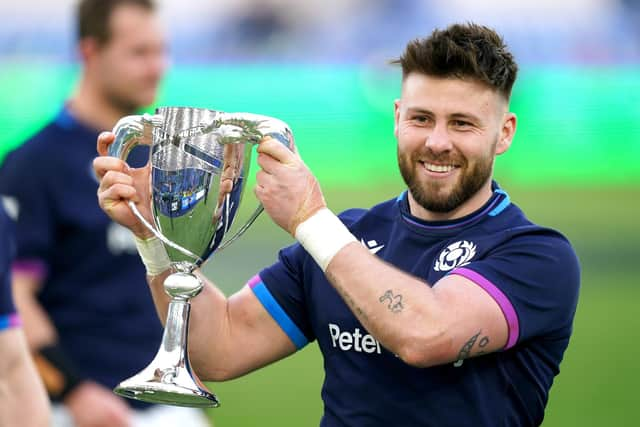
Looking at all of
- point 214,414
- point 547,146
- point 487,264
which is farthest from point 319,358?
point 487,264

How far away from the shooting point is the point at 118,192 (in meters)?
2.38

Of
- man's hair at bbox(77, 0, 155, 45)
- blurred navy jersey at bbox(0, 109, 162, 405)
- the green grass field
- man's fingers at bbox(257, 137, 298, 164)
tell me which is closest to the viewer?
man's fingers at bbox(257, 137, 298, 164)

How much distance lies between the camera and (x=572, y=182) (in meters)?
12.3

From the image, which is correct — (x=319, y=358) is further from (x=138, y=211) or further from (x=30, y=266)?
(x=138, y=211)

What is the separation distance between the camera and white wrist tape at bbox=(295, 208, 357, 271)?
7.46ft

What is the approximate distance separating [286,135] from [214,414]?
487 cm

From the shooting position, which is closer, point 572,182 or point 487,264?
point 487,264

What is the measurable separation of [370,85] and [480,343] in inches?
377

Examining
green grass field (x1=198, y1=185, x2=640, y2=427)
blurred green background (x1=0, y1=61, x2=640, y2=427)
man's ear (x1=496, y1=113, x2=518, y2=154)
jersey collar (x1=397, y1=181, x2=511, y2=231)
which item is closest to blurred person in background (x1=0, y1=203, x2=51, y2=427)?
jersey collar (x1=397, y1=181, x2=511, y2=231)

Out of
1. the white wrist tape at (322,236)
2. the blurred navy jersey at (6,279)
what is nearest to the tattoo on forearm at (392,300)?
the white wrist tape at (322,236)

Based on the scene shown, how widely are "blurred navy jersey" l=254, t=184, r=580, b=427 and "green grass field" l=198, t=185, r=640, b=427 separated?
3.93m

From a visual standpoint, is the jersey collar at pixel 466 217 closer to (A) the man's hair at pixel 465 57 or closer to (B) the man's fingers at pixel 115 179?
(A) the man's hair at pixel 465 57

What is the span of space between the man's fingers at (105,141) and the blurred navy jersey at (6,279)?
0.41m

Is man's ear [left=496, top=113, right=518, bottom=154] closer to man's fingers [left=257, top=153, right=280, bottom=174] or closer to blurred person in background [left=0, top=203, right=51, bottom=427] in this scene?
man's fingers [left=257, top=153, right=280, bottom=174]
